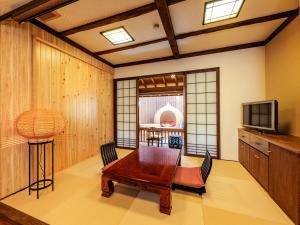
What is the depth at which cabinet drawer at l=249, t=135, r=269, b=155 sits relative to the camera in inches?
85.6

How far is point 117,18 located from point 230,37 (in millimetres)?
2509

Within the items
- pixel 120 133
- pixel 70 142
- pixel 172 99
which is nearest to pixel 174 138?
pixel 120 133

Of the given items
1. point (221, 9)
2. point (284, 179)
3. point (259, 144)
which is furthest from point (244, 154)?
point (221, 9)

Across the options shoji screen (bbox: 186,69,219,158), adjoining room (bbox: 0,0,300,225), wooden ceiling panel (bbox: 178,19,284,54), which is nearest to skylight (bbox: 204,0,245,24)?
adjoining room (bbox: 0,0,300,225)

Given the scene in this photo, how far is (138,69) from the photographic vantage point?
4.64 metres

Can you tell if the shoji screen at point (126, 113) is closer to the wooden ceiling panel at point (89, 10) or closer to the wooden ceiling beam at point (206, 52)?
the wooden ceiling beam at point (206, 52)

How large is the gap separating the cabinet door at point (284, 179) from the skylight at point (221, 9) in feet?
7.39

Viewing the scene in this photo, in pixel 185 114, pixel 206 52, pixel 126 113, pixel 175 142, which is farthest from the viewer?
→ pixel 126 113

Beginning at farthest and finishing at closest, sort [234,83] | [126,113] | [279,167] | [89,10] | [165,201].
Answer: [126,113] → [234,83] → [89,10] → [279,167] → [165,201]

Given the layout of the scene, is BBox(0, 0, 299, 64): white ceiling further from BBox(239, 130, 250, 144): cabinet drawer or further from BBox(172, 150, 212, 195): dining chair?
BBox(172, 150, 212, 195): dining chair

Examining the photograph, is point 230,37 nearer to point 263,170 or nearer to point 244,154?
point 244,154

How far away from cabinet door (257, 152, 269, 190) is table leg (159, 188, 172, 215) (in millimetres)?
1641

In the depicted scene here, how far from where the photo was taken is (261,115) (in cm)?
269

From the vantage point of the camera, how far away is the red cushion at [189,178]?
1.97 meters
